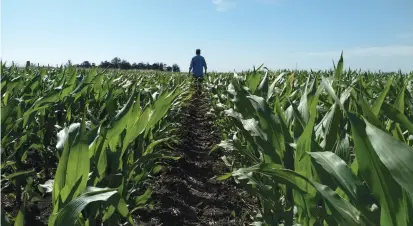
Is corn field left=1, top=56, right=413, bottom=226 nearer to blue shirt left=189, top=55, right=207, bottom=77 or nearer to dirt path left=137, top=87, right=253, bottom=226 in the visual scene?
dirt path left=137, top=87, right=253, bottom=226

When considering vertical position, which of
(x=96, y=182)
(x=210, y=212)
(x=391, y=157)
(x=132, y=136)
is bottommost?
(x=210, y=212)

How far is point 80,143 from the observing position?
1320 mm

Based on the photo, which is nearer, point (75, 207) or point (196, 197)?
point (75, 207)

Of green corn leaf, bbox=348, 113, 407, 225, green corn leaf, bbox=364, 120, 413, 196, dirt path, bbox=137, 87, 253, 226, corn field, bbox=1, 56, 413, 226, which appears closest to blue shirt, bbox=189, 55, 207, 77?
dirt path, bbox=137, 87, 253, 226

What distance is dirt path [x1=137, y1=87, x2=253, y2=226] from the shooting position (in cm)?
289

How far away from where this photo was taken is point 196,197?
340 centimetres

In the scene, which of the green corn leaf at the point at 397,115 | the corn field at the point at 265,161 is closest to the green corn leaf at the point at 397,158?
the corn field at the point at 265,161

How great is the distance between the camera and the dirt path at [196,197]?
9.49 ft

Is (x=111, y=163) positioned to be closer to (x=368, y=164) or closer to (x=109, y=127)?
(x=109, y=127)

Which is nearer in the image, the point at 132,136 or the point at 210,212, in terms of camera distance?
the point at 132,136

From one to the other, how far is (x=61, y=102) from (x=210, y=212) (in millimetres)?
1392

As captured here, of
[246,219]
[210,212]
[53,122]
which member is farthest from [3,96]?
[246,219]

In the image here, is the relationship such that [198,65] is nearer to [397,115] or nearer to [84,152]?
[84,152]

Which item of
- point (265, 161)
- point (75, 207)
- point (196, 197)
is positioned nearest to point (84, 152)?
point (75, 207)
